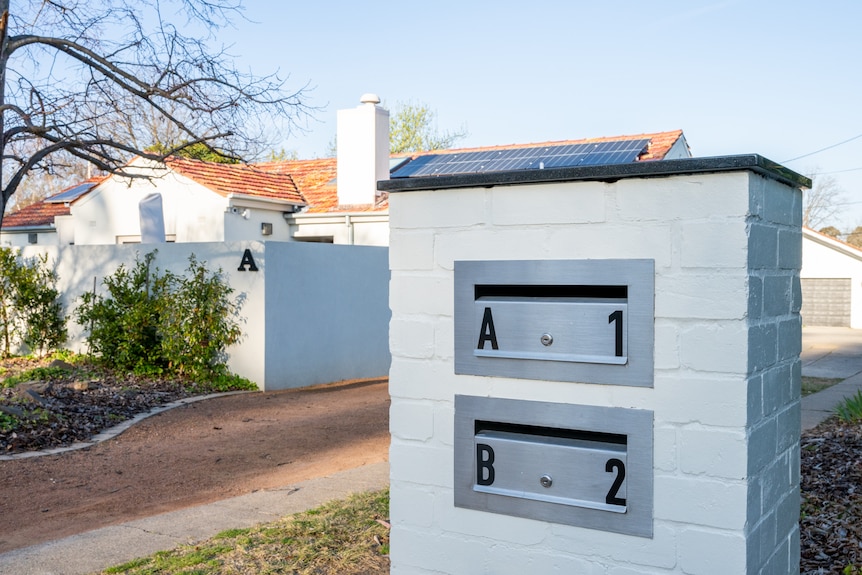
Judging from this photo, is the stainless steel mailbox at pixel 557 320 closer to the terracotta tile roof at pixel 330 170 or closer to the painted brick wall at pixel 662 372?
the painted brick wall at pixel 662 372

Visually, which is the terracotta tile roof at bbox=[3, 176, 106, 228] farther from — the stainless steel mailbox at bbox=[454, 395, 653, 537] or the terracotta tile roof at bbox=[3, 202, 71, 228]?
the stainless steel mailbox at bbox=[454, 395, 653, 537]

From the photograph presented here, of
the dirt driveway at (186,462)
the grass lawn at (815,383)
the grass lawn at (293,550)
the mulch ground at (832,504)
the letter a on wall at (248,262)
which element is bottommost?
the dirt driveway at (186,462)

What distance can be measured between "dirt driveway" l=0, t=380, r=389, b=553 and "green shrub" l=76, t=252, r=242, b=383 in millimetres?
1198

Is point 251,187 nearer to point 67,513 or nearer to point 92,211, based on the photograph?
point 92,211

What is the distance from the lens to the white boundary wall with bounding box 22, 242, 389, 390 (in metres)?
12.5

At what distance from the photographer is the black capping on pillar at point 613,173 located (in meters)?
2.28

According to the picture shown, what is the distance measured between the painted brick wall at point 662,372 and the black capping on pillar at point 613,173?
1.0 inches

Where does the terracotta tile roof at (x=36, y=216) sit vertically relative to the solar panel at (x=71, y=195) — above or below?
below

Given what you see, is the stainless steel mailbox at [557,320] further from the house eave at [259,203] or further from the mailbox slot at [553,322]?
the house eave at [259,203]

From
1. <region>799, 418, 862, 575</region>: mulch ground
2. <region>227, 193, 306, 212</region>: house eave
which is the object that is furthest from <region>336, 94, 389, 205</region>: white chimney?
<region>799, 418, 862, 575</region>: mulch ground

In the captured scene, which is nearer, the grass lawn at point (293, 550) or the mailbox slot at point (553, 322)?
the mailbox slot at point (553, 322)

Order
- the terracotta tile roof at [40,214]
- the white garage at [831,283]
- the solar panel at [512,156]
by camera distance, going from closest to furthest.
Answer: the solar panel at [512,156]
the terracotta tile roof at [40,214]
the white garage at [831,283]

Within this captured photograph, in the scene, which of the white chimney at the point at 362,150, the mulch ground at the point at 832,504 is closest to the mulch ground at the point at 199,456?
the mulch ground at the point at 832,504

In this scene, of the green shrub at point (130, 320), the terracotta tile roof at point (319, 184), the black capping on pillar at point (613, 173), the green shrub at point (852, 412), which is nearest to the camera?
the black capping on pillar at point (613, 173)
